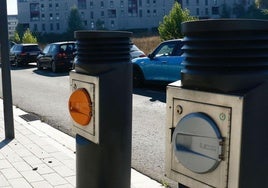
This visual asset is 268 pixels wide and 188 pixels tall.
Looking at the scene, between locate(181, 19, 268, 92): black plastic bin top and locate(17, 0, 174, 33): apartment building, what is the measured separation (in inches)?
4347

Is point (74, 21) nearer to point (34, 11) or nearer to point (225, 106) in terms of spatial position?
point (34, 11)

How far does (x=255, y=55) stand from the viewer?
5.78 ft

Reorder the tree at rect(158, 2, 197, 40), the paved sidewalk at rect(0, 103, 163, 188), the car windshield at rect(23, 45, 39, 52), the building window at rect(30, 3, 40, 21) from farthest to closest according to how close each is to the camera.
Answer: the building window at rect(30, 3, 40, 21), the tree at rect(158, 2, 197, 40), the car windshield at rect(23, 45, 39, 52), the paved sidewalk at rect(0, 103, 163, 188)

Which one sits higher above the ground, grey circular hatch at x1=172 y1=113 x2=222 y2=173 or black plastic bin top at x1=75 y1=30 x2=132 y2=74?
black plastic bin top at x1=75 y1=30 x2=132 y2=74

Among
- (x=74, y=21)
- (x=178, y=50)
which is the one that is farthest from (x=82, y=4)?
(x=178, y=50)


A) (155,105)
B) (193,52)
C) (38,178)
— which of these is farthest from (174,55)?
(193,52)

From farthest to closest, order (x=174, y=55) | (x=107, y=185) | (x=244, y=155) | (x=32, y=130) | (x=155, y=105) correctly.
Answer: (x=174, y=55) → (x=155, y=105) → (x=32, y=130) → (x=107, y=185) → (x=244, y=155)

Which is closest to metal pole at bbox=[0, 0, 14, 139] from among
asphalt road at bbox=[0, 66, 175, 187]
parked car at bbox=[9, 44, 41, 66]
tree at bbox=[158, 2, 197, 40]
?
asphalt road at bbox=[0, 66, 175, 187]

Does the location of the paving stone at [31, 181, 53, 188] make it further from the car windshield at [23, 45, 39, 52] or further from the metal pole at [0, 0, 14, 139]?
the car windshield at [23, 45, 39, 52]

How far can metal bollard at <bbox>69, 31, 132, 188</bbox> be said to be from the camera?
2.75 metres

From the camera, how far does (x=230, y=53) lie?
1.74 m

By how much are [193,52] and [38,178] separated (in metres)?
3.04

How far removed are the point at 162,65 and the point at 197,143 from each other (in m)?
10.1

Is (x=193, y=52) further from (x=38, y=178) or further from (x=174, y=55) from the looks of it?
(x=174, y=55)
